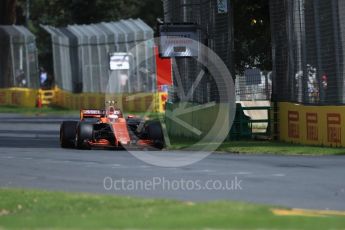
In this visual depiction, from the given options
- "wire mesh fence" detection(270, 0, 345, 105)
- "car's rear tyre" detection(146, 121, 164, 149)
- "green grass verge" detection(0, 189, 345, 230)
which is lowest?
"green grass verge" detection(0, 189, 345, 230)

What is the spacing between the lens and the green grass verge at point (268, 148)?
2313 cm

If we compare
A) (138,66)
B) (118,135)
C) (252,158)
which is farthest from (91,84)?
(252,158)

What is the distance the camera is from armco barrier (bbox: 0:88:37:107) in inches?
2370

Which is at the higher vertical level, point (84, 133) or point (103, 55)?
point (103, 55)

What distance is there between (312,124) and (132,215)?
1453cm

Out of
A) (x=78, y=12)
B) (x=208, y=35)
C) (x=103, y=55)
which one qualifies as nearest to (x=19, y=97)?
(x=103, y=55)

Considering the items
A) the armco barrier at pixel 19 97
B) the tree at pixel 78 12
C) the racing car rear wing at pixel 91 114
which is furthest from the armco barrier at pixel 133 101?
the racing car rear wing at pixel 91 114

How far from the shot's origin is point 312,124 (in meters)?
25.5

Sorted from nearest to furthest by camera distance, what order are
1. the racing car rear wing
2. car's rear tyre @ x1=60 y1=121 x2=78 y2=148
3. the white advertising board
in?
car's rear tyre @ x1=60 y1=121 x2=78 y2=148
the racing car rear wing
the white advertising board

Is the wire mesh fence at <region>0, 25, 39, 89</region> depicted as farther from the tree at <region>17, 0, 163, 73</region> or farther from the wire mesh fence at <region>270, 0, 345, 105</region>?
the wire mesh fence at <region>270, 0, 345, 105</region>

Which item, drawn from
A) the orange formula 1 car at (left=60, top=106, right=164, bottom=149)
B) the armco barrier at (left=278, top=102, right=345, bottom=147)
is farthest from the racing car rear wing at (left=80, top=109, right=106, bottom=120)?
the armco barrier at (left=278, top=102, right=345, bottom=147)

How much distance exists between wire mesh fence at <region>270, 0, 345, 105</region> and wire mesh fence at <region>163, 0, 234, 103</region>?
1.44 m

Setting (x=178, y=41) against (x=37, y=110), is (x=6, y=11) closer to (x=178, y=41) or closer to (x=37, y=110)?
(x=37, y=110)

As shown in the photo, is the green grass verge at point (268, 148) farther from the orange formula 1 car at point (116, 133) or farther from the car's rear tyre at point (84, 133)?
the car's rear tyre at point (84, 133)
